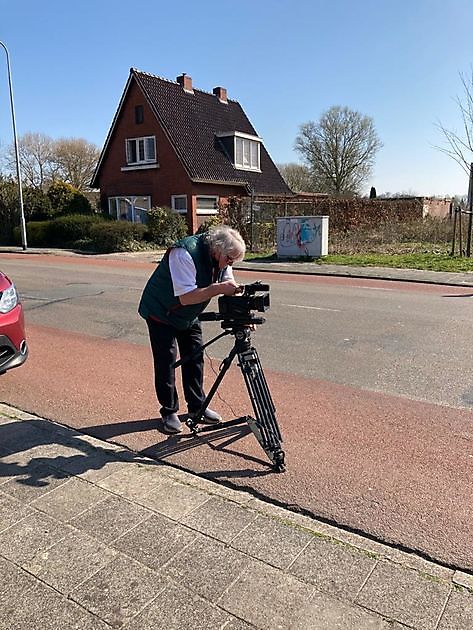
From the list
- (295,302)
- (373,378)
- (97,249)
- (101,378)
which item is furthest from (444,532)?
(97,249)

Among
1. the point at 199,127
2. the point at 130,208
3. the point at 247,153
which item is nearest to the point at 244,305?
the point at 130,208

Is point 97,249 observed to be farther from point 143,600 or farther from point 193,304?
point 143,600

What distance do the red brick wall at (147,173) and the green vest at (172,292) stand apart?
80.7 ft

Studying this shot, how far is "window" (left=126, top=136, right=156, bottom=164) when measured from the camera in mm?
29031

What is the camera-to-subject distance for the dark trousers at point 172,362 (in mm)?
3975

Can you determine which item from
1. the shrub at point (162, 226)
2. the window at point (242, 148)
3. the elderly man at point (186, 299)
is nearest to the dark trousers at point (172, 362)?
the elderly man at point (186, 299)

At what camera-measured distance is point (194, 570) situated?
2.44 meters

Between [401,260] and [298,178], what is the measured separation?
35.1 metres

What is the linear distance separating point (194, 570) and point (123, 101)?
3019cm

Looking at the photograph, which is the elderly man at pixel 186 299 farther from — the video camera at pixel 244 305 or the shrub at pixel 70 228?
the shrub at pixel 70 228

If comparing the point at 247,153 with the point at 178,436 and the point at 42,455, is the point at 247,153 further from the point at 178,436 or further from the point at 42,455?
the point at 42,455

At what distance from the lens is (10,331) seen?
4.73 metres

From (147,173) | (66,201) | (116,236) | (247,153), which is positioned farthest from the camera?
(247,153)

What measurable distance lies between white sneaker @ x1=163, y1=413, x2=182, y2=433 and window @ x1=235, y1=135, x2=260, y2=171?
28.8m
